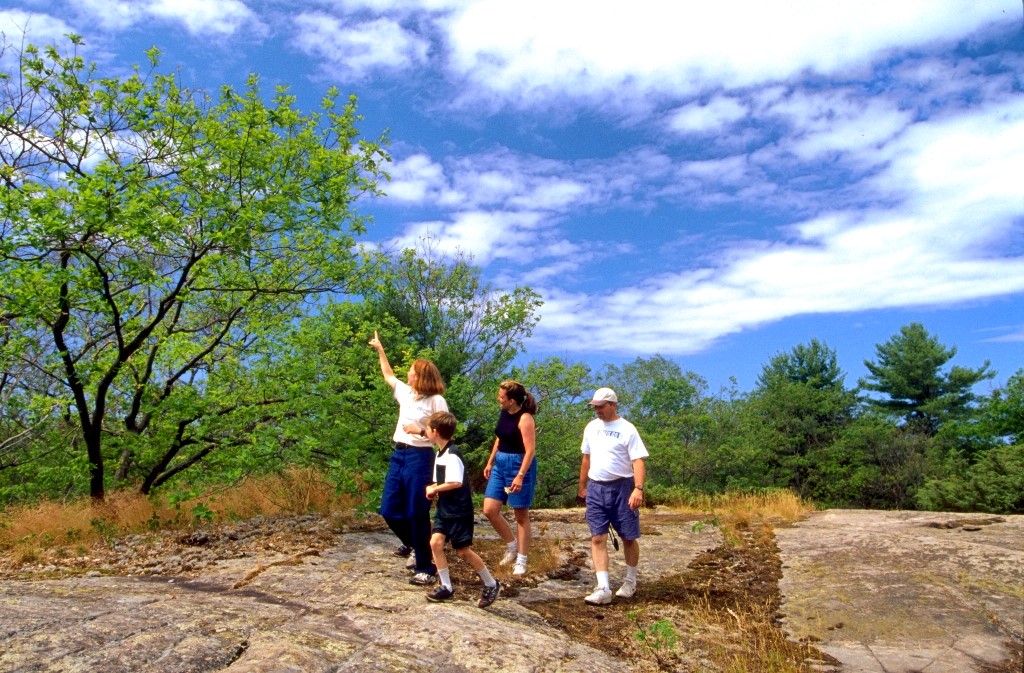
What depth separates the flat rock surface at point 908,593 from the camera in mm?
5699

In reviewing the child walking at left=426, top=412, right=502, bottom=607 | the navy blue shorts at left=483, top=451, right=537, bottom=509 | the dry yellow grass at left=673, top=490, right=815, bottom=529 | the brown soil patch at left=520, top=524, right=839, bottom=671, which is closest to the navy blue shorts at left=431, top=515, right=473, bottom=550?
the child walking at left=426, top=412, right=502, bottom=607

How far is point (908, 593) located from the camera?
7.04m

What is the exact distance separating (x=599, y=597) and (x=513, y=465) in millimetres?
1422

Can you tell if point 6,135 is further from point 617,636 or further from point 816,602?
point 816,602

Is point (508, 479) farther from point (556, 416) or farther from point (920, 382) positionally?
point (920, 382)

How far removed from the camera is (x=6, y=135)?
992cm

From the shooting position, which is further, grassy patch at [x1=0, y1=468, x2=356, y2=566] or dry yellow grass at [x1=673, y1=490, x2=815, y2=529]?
dry yellow grass at [x1=673, y1=490, x2=815, y2=529]

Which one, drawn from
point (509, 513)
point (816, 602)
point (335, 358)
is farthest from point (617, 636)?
point (509, 513)

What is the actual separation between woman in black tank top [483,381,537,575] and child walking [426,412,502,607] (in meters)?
1.00

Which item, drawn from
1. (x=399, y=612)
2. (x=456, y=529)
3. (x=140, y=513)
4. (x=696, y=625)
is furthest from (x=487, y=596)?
(x=140, y=513)

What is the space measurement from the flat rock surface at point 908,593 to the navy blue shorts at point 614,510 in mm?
1541

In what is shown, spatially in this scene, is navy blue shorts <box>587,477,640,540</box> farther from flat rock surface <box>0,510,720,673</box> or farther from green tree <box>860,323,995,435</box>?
green tree <box>860,323,995,435</box>

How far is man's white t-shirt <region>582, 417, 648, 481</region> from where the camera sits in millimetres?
6508

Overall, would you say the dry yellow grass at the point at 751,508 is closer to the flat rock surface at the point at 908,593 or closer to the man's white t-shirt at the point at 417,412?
the flat rock surface at the point at 908,593
